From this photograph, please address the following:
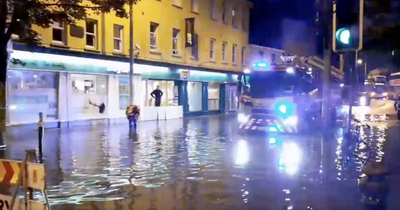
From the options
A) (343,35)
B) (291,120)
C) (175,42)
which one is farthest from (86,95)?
(343,35)

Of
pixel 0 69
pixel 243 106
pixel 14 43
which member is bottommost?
pixel 243 106

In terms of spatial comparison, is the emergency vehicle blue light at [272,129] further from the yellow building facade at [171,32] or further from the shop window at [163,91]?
the shop window at [163,91]

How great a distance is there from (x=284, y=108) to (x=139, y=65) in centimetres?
1260

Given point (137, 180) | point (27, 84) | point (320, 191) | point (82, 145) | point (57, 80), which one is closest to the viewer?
point (320, 191)

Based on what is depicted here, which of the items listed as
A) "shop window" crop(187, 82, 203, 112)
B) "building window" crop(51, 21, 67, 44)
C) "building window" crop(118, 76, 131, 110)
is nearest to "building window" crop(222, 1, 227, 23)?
"shop window" crop(187, 82, 203, 112)

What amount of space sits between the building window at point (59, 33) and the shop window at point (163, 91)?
23.8 feet

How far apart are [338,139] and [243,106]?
405 centimetres

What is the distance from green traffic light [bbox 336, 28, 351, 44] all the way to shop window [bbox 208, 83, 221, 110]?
3213 cm

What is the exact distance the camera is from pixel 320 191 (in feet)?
28.6

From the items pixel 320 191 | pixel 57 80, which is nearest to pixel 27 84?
pixel 57 80

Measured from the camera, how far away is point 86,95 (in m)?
25.5

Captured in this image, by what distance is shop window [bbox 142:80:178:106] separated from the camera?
30.3m

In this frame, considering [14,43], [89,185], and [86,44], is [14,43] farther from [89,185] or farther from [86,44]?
[89,185]

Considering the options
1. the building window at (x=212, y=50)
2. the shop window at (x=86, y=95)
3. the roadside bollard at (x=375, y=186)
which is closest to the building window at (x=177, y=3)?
the building window at (x=212, y=50)
